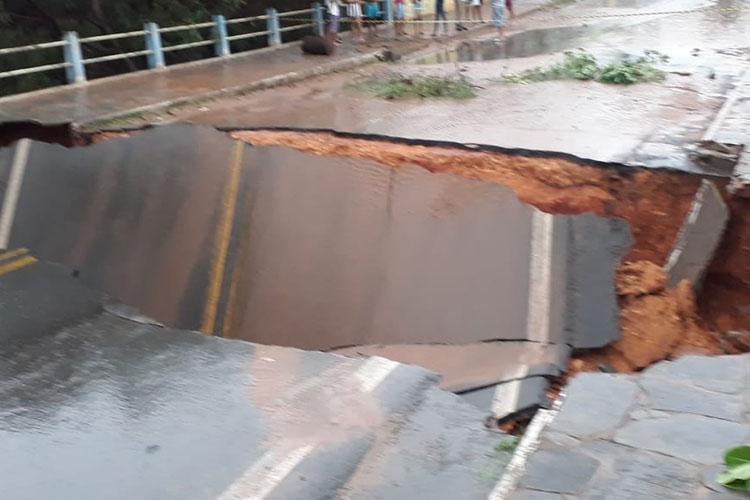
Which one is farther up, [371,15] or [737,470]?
[371,15]

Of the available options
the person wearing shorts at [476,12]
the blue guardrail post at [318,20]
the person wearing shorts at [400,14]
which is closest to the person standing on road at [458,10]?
the person wearing shorts at [476,12]

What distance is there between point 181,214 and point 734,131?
4.99 metres

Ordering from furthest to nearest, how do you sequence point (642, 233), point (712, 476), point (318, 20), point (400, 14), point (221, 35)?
point (400, 14) → point (318, 20) → point (221, 35) → point (642, 233) → point (712, 476)

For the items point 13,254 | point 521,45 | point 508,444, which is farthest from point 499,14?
point 508,444

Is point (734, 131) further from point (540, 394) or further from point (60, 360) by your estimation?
point (60, 360)

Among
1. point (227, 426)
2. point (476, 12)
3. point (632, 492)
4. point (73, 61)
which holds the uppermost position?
point (476, 12)

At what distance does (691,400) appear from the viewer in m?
3.56

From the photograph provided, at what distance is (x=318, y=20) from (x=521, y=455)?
15680 millimetres

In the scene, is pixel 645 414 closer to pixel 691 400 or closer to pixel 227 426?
pixel 691 400

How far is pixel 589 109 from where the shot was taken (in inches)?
331

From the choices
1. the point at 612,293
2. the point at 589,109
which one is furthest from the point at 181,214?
the point at 589,109

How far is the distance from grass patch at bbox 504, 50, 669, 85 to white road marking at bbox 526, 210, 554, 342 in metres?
5.17

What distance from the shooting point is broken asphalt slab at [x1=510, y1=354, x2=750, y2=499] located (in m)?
2.98

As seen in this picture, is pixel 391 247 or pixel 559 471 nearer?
pixel 559 471
